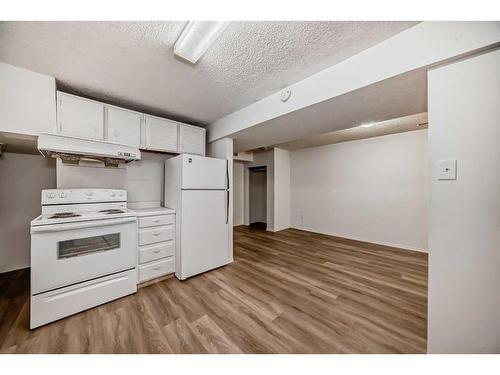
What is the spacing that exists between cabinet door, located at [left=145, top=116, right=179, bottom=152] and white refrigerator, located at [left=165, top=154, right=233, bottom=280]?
0.22 m

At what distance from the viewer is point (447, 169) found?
107 cm

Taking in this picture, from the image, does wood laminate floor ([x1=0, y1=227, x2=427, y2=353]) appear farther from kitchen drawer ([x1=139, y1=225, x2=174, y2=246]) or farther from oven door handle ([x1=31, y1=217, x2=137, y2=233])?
oven door handle ([x1=31, y1=217, x2=137, y2=233])

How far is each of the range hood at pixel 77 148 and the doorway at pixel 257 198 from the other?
415 centimetres

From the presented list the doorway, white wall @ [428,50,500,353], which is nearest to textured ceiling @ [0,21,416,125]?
white wall @ [428,50,500,353]

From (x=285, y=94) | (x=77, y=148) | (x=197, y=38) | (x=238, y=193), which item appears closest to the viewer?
(x=197, y=38)

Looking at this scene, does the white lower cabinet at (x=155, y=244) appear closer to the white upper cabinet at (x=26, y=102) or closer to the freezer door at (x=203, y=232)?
the freezer door at (x=203, y=232)

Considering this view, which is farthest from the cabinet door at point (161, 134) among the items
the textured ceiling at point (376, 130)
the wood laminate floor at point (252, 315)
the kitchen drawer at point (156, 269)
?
the textured ceiling at point (376, 130)

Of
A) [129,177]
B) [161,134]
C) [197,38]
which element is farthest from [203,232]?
[197,38]

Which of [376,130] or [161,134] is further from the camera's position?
[376,130]

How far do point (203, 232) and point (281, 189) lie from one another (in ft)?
10.1

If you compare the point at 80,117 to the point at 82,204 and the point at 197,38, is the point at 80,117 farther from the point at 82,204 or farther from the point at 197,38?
the point at 197,38

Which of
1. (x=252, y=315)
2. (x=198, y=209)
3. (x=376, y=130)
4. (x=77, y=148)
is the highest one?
(x=376, y=130)

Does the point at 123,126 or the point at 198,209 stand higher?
the point at 123,126

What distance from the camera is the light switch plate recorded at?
1.05 metres
